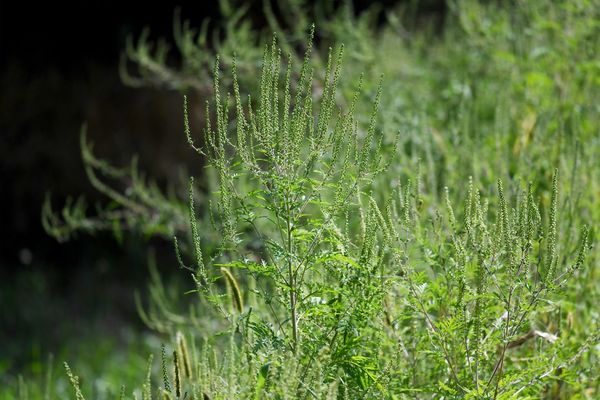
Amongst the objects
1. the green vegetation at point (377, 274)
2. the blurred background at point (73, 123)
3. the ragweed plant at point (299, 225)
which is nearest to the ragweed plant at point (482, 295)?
the green vegetation at point (377, 274)

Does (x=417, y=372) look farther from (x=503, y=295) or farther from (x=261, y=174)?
(x=261, y=174)

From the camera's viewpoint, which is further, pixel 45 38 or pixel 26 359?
pixel 45 38

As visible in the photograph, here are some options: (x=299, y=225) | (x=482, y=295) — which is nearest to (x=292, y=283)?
(x=299, y=225)

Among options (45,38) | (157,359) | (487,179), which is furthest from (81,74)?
(487,179)

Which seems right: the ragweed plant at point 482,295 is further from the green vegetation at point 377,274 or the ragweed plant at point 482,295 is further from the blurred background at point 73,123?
the blurred background at point 73,123

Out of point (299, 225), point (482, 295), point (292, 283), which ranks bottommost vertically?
point (482, 295)

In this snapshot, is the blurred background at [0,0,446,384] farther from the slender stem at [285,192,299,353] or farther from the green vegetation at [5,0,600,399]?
the slender stem at [285,192,299,353]

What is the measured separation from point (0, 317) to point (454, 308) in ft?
19.7

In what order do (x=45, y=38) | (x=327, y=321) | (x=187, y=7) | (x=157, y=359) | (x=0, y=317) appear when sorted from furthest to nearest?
(x=45, y=38) < (x=187, y=7) < (x=0, y=317) < (x=157, y=359) < (x=327, y=321)

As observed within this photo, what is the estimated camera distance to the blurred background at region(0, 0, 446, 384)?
8586 mm

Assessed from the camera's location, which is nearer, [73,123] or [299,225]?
[299,225]

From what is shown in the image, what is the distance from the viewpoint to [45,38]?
9.16 meters

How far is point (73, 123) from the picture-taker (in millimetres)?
8992

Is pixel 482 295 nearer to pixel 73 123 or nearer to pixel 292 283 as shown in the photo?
pixel 292 283
